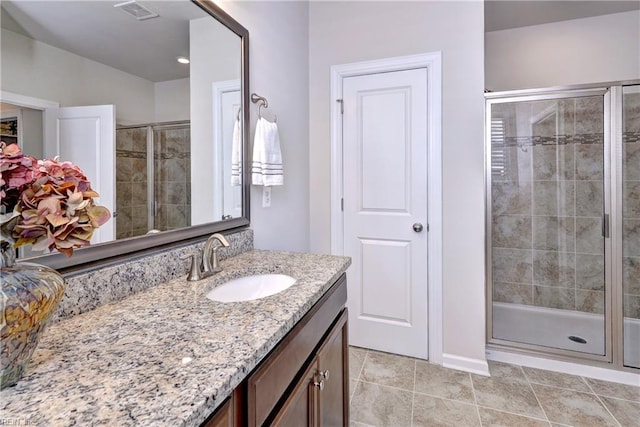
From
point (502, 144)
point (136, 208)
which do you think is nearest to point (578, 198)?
point (502, 144)

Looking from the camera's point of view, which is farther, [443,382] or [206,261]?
[443,382]

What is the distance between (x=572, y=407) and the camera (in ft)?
5.48

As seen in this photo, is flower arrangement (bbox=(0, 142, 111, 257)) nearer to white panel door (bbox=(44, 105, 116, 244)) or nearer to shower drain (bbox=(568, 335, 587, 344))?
white panel door (bbox=(44, 105, 116, 244))

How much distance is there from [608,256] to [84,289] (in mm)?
2696

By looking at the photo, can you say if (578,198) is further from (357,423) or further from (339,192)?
(357,423)

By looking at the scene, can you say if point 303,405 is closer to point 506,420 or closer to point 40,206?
point 40,206

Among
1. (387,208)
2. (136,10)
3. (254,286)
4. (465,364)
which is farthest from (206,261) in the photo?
(465,364)

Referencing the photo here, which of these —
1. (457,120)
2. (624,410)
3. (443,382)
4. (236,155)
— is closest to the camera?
(236,155)

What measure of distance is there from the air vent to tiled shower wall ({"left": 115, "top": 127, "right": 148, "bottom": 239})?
1.18ft

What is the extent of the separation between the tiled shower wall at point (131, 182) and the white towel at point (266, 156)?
2.02 feet

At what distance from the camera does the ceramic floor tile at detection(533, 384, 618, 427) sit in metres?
1.57

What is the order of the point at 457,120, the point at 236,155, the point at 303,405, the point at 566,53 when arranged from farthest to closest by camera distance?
the point at 566,53, the point at 457,120, the point at 236,155, the point at 303,405

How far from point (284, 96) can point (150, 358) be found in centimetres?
175

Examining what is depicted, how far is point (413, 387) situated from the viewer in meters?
1.86
